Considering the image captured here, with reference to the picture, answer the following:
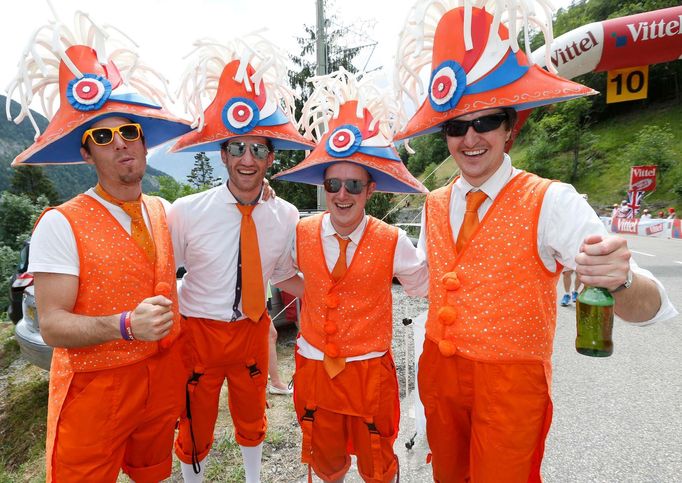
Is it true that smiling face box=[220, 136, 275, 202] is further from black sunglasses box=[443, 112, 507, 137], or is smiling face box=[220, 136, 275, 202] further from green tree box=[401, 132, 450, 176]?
green tree box=[401, 132, 450, 176]

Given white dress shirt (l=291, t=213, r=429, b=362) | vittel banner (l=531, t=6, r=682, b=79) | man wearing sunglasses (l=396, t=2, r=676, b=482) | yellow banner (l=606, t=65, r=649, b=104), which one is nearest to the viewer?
man wearing sunglasses (l=396, t=2, r=676, b=482)

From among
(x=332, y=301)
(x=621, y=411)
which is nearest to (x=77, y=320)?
(x=332, y=301)

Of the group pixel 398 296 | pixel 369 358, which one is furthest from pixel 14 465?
pixel 398 296

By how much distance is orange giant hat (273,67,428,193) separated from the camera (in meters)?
2.06

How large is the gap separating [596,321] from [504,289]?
0.32 m

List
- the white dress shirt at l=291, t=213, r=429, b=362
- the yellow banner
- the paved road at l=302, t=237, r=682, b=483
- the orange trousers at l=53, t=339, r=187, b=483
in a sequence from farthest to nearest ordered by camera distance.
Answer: the yellow banner → the paved road at l=302, t=237, r=682, b=483 → the white dress shirt at l=291, t=213, r=429, b=362 → the orange trousers at l=53, t=339, r=187, b=483

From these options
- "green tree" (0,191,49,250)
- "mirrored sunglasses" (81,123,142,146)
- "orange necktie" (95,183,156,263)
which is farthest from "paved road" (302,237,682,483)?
"green tree" (0,191,49,250)

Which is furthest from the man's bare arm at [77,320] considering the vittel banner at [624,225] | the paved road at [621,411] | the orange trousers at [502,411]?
the vittel banner at [624,225]

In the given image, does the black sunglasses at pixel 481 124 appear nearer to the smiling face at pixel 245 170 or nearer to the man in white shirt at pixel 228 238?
the man in white shirt at pixel 228 238

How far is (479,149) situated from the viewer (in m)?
1.63

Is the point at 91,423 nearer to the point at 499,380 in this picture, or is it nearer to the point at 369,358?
the point at 369,358

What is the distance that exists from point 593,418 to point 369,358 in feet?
7.45

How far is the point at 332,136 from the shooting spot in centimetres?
209

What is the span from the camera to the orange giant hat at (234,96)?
212cm
